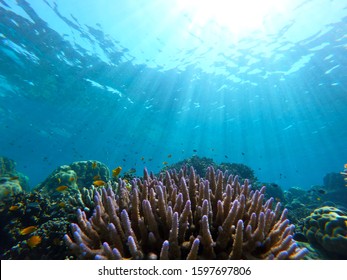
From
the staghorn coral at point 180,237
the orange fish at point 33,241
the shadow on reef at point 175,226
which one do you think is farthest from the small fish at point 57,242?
the staghorn coral at point 180,237

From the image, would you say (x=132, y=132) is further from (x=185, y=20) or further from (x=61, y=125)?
(x=185, y=20)

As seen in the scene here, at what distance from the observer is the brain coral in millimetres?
4676

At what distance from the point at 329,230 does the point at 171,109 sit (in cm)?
3211

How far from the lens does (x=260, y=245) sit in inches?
105

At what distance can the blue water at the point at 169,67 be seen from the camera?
17.0 metres

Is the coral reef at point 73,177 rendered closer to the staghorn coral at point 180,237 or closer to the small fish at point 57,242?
the small fish at point 57,242

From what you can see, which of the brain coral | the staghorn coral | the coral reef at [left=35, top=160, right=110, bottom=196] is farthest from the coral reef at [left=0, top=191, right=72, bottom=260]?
the brain coral

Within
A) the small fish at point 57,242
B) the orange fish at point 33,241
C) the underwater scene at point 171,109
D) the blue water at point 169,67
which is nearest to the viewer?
the underwater scene at point 171,109

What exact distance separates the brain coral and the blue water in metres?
10.6

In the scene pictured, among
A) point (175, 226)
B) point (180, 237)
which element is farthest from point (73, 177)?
point (175, 226)

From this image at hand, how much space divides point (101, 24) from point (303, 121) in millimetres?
41428

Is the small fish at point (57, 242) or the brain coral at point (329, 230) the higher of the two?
the brain coral at point (329, 230)

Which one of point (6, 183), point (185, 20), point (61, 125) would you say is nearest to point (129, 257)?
point (6, 183)

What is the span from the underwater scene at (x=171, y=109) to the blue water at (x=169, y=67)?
0.14 metres
